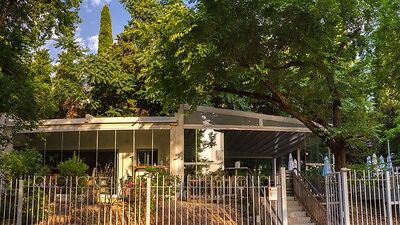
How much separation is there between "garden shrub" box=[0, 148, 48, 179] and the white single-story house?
12.0 ft

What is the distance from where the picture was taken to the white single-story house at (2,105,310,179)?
1742 centimetres

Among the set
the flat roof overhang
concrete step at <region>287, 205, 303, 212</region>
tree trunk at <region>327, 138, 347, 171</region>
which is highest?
the flat roof overhang

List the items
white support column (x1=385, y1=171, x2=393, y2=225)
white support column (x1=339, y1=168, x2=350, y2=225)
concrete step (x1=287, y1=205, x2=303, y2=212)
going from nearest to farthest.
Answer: white support column (x1=339, y1=168, x2=350, y2=225)
white support column (x1=385, y1=171, x2=393, y2=225)
concrete step (x1=287, y1=205, x2=303, y2=212)

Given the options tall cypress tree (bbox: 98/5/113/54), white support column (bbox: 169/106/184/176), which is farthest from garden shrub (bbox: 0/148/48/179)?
tall cypress tree (bbox: 98/5/113/54)

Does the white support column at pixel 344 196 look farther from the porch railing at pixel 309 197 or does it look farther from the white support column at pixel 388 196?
the porch railing at pixel 309 197

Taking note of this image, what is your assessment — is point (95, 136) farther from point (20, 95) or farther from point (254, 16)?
point (254, 16)

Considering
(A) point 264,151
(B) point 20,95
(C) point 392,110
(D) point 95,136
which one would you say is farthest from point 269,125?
(C) point 392,110

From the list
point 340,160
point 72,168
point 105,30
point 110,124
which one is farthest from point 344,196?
point 105,30

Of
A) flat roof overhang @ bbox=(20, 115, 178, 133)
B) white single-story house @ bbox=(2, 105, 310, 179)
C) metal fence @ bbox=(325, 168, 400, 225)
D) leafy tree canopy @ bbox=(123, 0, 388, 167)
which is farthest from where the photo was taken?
flat roof overhang @ bbox=(20, 115, 178, 133)

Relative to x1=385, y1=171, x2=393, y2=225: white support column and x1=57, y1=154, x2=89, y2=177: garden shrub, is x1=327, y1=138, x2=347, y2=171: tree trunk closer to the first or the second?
x1=385, y1=171, x2=393, y2=225: white support column

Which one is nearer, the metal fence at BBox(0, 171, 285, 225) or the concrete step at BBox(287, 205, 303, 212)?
the metal fence at BBox(0, 171, 285, 225)

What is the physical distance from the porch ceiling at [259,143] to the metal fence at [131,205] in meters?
6.63

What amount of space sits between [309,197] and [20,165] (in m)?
8.32

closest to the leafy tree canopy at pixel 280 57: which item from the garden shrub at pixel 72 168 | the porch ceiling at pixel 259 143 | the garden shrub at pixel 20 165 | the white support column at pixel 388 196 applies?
the white support column at pixel 388 196
